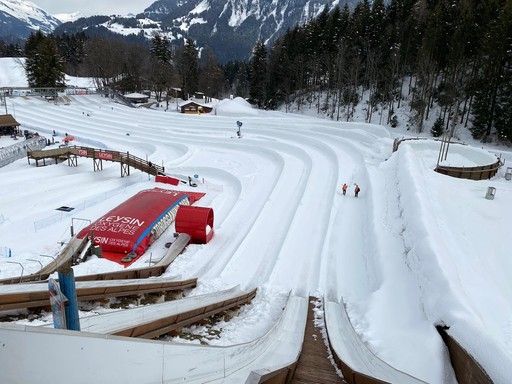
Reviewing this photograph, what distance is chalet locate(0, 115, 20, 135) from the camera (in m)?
40.1

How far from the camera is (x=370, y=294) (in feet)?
36.3

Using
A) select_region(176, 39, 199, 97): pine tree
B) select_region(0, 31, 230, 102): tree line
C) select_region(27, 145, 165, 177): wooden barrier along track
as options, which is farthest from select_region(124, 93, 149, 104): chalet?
select_region(27, 145, 165, 177): wooden barrier along track

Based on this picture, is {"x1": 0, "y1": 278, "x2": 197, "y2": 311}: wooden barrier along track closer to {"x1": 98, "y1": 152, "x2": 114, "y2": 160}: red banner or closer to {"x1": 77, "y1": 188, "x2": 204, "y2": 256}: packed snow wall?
{"x1": 77, "y1": 188, "x2": 204, "y2": 256}: packed snow wall

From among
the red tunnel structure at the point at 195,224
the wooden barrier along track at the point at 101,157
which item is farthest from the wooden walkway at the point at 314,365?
the wooden barrier along track at the point at 101,157

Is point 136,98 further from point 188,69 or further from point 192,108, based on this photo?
point 188,69

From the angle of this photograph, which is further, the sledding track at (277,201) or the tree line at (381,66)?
the tree line at (381,66)

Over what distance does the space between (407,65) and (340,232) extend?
40.6m

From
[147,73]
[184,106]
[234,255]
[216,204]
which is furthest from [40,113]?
[234,255]

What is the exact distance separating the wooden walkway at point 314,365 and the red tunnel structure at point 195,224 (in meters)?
8.14

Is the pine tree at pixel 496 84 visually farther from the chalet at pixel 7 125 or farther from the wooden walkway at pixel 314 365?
the chalet at pixel 7 125

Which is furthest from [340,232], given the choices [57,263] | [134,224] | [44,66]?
[44,66]

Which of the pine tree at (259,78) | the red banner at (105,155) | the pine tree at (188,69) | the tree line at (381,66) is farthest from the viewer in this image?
the pine tree at (188,69)

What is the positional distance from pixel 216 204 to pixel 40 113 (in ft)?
150

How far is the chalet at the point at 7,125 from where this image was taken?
132 ft
